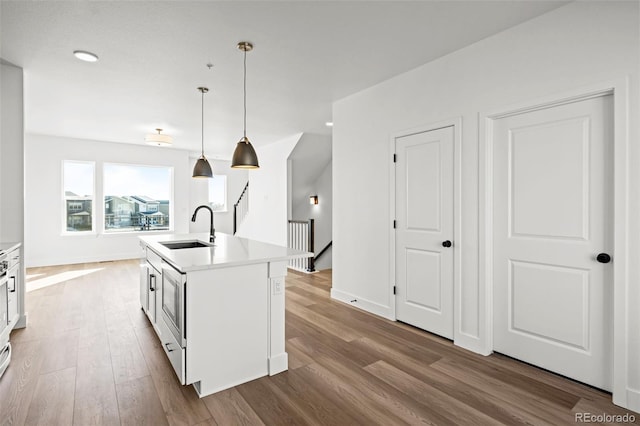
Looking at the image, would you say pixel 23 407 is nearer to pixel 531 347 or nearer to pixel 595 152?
pixel 531 347

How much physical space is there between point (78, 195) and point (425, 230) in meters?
7.32

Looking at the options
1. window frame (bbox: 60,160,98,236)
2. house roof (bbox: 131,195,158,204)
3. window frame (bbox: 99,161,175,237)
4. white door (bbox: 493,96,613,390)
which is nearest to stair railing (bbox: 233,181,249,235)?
window frame (bbox: 99,161,175,237)

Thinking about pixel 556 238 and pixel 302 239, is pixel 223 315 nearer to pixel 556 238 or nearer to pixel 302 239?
pixel 556 238

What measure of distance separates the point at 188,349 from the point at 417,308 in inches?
88.7

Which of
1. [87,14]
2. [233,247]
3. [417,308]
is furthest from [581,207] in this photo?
[87,14]

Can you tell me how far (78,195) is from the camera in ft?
23.0

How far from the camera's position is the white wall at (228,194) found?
9.31 meters

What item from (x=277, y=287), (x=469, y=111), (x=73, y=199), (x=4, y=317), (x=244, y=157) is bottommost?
(x=4, y=317)

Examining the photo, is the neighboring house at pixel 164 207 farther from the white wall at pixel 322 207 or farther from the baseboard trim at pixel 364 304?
the baseboard trim at pixel 364 304

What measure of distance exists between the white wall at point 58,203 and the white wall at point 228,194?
68.1 inches

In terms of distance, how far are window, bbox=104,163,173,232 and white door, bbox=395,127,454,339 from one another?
653 cm

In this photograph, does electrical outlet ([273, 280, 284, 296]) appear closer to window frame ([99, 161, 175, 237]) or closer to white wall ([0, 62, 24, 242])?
white wall ([0, 62, 24, 242])

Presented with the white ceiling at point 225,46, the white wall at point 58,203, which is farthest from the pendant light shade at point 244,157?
the white wall at point 58,203

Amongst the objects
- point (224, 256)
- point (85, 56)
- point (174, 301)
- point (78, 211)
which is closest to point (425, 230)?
point (224, 256)
